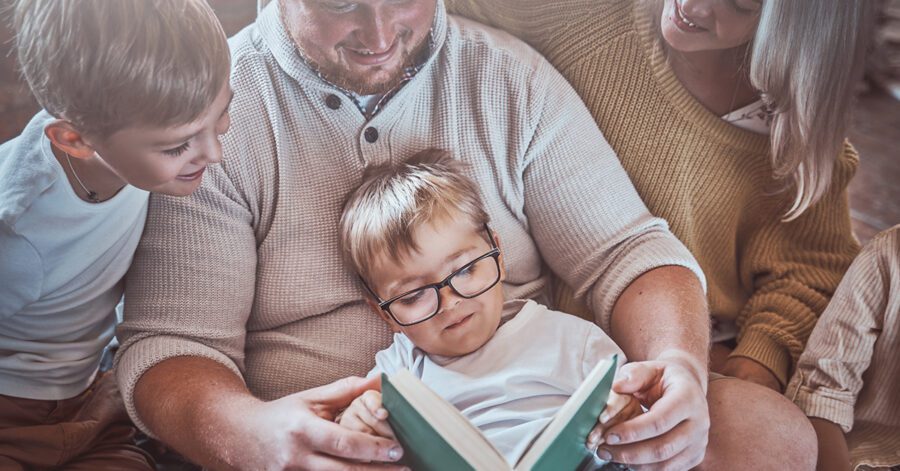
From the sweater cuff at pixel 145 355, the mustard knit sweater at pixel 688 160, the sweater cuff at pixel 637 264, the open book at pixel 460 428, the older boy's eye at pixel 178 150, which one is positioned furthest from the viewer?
the mustard knit sweater at pixel 688 160

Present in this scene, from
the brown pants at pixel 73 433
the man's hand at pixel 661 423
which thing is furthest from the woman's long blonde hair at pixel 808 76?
the brown pants at pixel 73 433

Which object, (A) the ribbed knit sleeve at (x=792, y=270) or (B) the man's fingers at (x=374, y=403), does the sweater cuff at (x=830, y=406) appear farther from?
(B) the man's fingers at (x=374, y=403)

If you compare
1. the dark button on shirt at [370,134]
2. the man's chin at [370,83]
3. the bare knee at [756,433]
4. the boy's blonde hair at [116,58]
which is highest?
the boy's blonde hair at [116,58]

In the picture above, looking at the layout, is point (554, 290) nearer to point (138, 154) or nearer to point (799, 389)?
point (799, 389)

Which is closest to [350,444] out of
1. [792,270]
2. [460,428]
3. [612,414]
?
[460,428]

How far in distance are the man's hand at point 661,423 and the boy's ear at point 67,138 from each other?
60cm

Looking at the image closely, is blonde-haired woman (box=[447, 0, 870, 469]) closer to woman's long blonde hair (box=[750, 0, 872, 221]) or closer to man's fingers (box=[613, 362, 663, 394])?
woman's long blonde hair (box=[750, 0, 872, 221])

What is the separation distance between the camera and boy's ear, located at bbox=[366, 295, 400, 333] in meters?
1.07

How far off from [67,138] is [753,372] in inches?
40.7

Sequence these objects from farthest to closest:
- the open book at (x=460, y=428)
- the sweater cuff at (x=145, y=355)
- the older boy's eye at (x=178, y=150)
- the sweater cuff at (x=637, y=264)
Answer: the sweater cuff at (x=637, y=264) → the sweater cuff at (x=145, y=355) → the older boy's eye at (x=178, y=150) → the open book at (x=460, y=428)

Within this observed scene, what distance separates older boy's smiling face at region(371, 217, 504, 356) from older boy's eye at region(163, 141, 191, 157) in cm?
29

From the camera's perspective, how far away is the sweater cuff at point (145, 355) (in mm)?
1056

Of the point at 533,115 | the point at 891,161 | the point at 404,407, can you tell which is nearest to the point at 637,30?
the point at 533,115

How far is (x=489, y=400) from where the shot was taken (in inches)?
39.3
